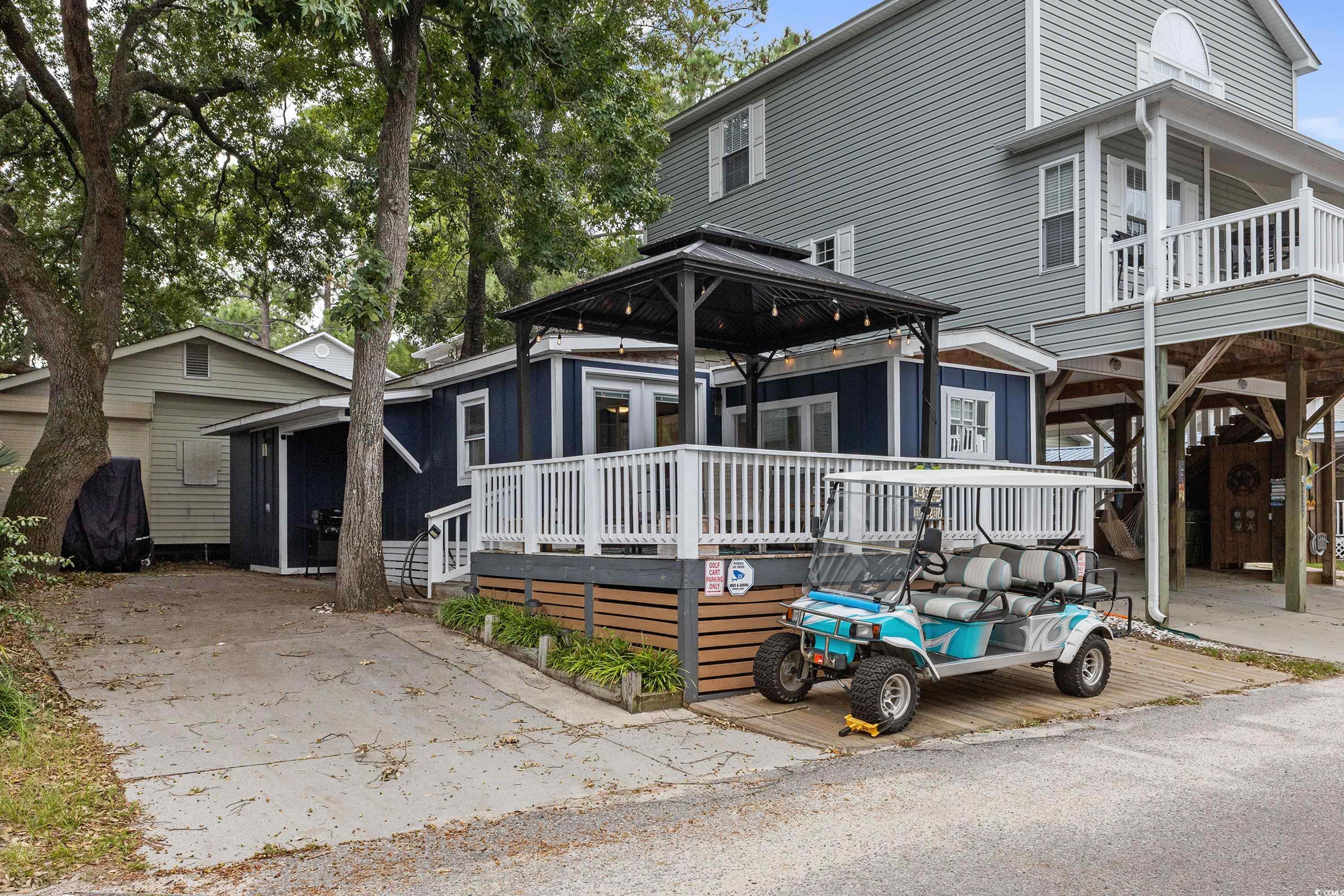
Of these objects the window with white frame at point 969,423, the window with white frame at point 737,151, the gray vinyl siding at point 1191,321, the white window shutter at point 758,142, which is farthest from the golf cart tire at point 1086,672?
the window with white frame at point 737,151

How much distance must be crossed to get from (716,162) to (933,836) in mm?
15938

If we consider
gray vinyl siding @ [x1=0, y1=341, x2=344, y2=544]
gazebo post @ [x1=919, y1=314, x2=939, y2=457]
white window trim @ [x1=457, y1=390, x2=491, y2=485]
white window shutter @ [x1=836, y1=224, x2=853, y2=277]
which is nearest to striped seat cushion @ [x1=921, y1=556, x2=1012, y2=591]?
gazebo post @ [x1=919, y1=314, x2=939, y2=457]

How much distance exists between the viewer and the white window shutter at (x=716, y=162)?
18734 millimetres

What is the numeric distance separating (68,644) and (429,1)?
328 inches

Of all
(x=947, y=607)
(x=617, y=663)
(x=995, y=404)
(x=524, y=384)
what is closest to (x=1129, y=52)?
(x=995, y=404)

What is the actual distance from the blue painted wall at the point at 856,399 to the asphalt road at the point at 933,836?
16.3ft

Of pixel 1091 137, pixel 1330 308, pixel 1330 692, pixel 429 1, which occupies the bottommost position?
pixel 1330 692

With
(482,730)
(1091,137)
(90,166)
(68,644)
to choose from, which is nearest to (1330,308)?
(1091,137)

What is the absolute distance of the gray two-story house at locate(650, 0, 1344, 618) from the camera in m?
11.2

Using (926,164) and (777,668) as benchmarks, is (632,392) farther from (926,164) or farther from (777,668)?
(926,164)

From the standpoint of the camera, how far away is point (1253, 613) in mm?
12055

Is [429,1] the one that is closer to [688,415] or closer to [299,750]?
[688,415]

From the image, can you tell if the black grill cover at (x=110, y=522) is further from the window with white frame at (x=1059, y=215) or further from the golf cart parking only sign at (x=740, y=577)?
the window with white frame at (x=1059, y=215)

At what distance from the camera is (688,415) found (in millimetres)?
8109
